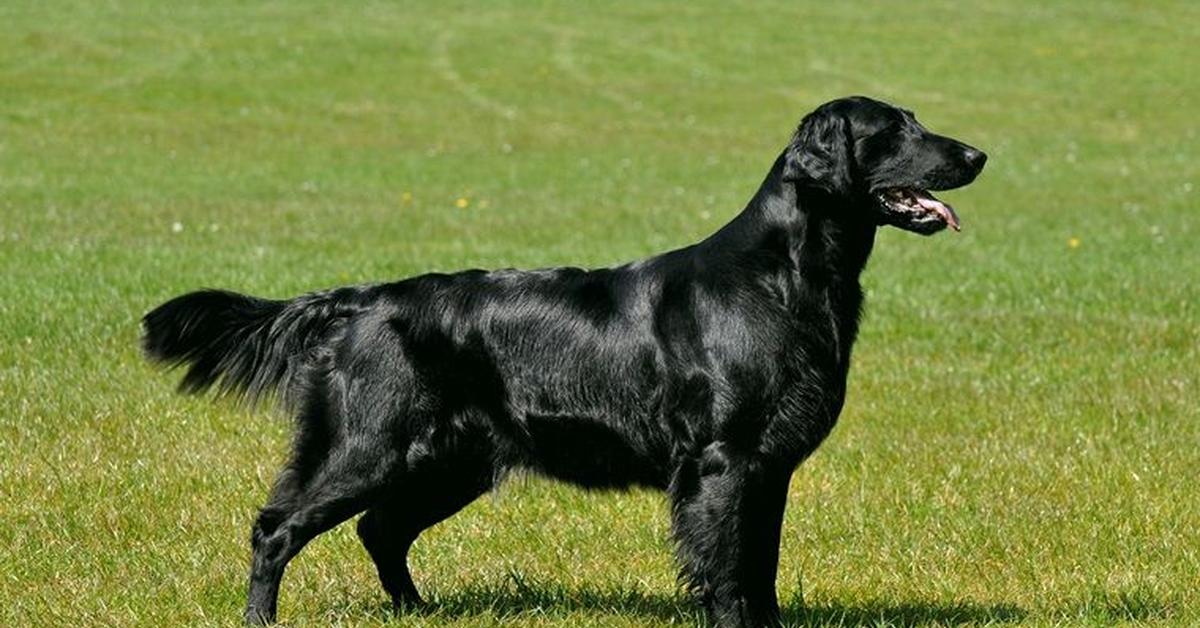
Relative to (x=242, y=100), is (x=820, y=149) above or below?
above

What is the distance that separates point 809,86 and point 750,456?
31879mm

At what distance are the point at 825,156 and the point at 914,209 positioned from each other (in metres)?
0.33

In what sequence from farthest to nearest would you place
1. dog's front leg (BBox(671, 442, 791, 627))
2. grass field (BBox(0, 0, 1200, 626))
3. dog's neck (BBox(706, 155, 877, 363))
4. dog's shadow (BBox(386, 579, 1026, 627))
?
1. grass field (BBox(0, 0, 1200, 626))
2. dog's shadow (BBox(386, 579, 1026, 627))
3. dog's neck (BBox(706, 155, 877, 363))
4. dog's front leg (BBox(671, 442, 791, 627))

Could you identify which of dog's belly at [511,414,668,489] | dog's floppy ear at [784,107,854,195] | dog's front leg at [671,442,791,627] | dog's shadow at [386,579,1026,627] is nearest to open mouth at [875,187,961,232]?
dog's floppy ear at [784,107,854,195]

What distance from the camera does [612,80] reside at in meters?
36.3

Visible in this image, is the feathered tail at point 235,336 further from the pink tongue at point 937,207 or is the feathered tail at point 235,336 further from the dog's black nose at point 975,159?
the dog's black nose at point 975,159

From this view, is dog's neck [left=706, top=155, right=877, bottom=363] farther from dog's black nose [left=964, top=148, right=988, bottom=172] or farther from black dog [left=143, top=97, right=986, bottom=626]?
dog's black nose [left=964, top=148, right=988, bottom=172]

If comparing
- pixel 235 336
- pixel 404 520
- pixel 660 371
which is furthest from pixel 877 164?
pixel 235 336

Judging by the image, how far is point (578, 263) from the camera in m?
15.4

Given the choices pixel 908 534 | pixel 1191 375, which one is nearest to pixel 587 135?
pixel 1191 375

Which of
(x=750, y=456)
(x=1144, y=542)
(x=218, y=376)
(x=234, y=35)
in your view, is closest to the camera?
(x=750, y=456)

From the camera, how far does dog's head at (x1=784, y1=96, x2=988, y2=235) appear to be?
18.0 ft

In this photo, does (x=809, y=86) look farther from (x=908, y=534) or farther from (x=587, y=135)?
(x=908, y=534)

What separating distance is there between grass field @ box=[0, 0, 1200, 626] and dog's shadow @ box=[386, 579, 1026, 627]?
2 cm
